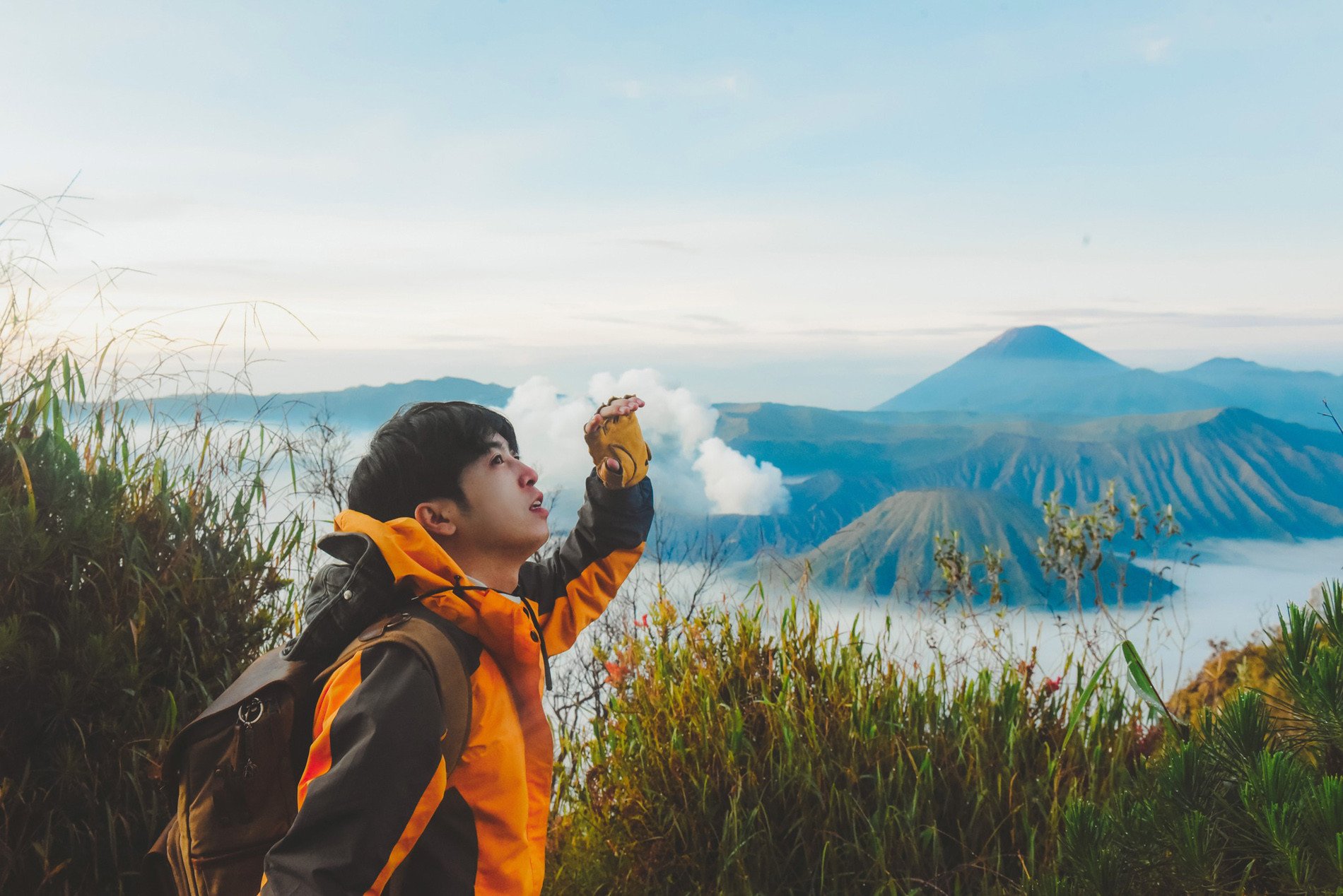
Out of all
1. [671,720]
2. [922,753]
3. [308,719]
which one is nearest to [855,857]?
[922,753]

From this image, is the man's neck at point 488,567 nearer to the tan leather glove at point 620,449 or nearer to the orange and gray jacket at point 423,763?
the orange and gray jacket at point 423,763

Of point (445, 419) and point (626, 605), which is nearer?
point (445, 419)

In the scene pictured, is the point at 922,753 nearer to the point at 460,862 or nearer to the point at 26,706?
the point at 460,862

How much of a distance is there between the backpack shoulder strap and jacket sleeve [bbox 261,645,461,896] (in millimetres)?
21

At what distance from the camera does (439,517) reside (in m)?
1.75

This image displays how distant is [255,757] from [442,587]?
40cm

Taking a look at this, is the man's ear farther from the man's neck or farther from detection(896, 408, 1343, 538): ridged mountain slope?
detection(896, 408, 1343, 538): ridged mountain slope

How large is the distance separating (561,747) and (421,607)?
7.08 ft

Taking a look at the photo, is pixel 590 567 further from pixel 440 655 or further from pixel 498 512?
pixel 440 655

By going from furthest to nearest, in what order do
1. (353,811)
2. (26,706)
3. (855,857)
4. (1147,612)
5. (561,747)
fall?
(1147,612) → (561,747) → (855,857) → (26,706) → (353,811)

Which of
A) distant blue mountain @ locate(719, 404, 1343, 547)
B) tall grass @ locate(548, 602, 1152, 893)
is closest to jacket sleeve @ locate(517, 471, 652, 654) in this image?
tall grass @ locate(548, 602, 1152, 893)

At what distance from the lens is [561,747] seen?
346cm

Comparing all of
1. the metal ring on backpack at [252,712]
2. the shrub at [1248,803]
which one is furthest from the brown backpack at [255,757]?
the shrub at [1248,803]

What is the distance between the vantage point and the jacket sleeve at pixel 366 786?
1222mm
